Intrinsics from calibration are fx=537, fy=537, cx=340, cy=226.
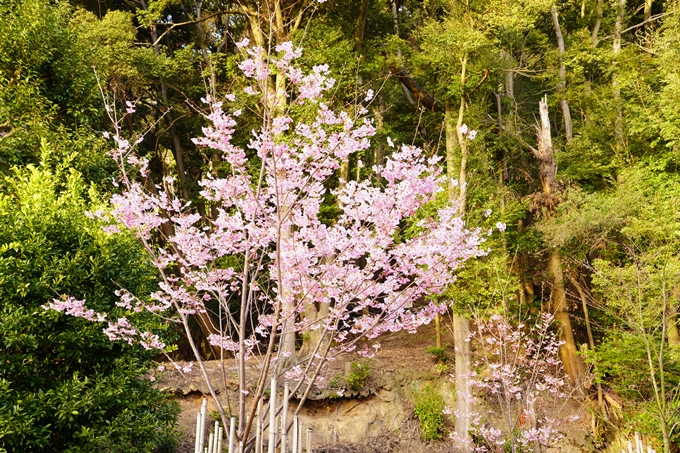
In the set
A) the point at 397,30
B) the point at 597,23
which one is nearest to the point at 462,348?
the point at 397,30

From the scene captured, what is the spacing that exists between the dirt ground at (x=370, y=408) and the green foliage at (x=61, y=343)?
4697mm

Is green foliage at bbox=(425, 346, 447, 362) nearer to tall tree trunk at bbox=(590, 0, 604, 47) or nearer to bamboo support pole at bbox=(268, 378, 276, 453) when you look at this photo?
tall tree trunk at bbox=(590, 0, 604, 47)

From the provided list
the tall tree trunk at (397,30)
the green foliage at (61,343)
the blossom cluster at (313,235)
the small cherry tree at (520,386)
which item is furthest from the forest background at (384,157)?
the small cherry tree at (520,386)

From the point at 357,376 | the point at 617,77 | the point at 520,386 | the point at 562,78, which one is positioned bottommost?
the point at 520,386

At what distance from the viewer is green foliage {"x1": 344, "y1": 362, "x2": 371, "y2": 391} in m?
10.3

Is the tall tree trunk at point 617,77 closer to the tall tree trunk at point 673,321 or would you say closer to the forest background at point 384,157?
the forest background at point 384,157

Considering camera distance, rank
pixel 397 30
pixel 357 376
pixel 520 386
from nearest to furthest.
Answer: pixel 520 386
pixel 357 376
pixel 397 30

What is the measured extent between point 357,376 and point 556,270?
15.9 feet

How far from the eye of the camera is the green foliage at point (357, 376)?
10289 mm

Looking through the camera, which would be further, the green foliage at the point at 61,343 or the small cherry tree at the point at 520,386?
the small cherry tree at the point at 520,386

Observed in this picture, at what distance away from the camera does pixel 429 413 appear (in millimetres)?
10398

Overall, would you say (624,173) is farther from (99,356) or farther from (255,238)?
(99,356)

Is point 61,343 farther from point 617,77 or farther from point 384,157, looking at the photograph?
point 617,77

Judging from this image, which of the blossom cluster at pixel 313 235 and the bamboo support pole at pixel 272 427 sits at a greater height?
the blossom cluster at pixel 313 235
